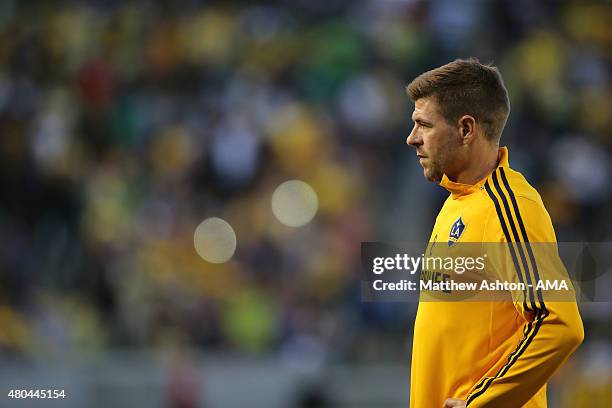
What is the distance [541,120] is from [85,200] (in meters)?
4.76

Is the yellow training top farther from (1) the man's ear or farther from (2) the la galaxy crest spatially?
(1) the man's ear

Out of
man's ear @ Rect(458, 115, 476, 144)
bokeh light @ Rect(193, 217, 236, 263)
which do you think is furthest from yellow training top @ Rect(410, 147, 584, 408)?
bokeh light @ Rect(193, 217, 236, 263)

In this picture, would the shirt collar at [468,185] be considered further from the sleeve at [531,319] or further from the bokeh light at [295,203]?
the bokeh light at [295,203]

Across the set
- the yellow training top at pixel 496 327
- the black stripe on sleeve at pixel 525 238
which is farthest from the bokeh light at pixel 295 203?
the black stripe on sleeve at pixel 525 238

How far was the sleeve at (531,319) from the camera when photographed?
2828 millimetres

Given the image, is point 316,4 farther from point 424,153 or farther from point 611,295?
point 424,153

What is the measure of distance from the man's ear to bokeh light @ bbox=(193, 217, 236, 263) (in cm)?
717

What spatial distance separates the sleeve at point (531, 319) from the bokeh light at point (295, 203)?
7436mm

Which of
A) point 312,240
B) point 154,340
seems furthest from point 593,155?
point 154,340

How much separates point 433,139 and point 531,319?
2.06 ft

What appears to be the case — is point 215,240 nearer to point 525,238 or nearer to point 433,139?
point 433,139

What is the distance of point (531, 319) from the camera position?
290cm

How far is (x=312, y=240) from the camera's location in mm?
10211

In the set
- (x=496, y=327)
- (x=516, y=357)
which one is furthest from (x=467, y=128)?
(x=516, y=357)
